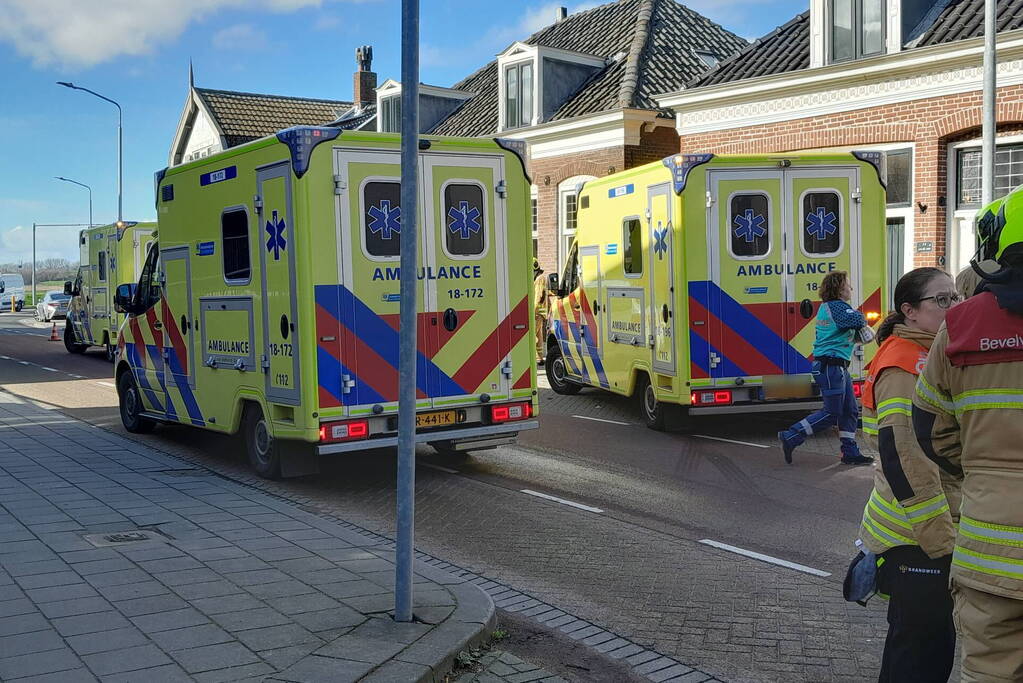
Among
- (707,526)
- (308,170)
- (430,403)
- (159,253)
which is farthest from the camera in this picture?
(159,253)

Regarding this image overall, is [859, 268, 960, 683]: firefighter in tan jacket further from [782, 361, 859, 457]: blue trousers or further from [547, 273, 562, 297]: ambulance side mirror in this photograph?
[547, 273, 562, 297]: ambulance side mirror

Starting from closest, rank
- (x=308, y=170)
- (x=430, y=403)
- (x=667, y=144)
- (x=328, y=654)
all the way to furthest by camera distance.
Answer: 1. (x=328, y=654)
2. (x=308, y=170)
3. (x=430, y=403)
4. (x=667, y=144)

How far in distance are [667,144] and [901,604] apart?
70.1 ft

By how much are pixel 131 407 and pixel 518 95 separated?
665 inches

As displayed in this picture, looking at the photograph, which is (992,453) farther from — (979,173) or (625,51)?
(625,51)

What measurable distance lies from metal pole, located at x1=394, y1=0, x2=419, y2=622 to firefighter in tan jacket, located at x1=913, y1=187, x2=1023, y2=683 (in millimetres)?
2751

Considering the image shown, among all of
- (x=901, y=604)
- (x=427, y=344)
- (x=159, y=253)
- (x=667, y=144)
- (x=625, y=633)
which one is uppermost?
(x=667, y=144)

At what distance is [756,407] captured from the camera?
11.4 m

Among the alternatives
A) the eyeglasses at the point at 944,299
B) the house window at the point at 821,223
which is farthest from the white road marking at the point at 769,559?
the house window at the point at 821,223

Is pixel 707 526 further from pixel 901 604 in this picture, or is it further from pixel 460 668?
pixel 901 604

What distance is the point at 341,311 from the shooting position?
8719mm

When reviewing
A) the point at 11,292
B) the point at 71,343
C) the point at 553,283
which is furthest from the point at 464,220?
the point at 11,292

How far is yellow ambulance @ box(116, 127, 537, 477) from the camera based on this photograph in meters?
8.63

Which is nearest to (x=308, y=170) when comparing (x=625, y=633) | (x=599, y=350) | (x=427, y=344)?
(x=427, y=344)
